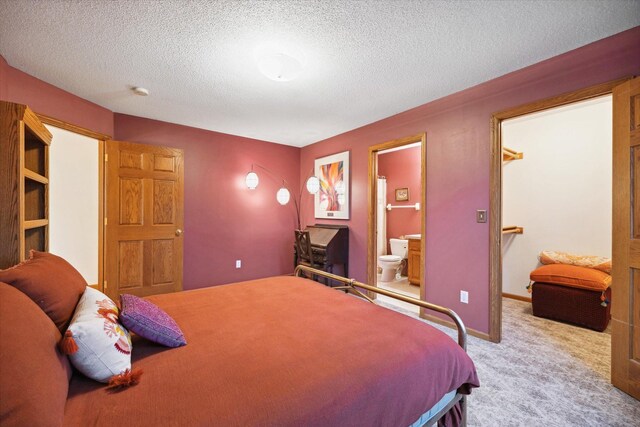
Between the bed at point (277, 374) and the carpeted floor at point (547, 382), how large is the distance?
23.2 inches

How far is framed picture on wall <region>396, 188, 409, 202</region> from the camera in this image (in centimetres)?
521

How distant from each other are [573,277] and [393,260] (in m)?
2.21

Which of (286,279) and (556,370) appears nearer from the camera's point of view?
(556,370)

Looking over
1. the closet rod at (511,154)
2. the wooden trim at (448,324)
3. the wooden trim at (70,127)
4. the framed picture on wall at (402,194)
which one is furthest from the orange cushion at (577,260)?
the wooden trim at (70,127)

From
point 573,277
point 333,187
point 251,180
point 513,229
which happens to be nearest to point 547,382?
point 573,277

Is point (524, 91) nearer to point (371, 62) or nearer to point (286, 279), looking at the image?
point (371, 62)

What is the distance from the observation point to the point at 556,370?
2051mm

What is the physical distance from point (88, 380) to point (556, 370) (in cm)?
285

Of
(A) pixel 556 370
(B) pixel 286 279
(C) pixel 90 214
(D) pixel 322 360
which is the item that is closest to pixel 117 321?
(D) pixel 322 360

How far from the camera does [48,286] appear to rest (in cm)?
106

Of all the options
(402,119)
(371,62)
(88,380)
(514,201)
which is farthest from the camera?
(514,201)

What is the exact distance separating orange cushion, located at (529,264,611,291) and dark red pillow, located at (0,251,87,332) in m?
4.00

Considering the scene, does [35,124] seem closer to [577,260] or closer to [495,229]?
[495,229]

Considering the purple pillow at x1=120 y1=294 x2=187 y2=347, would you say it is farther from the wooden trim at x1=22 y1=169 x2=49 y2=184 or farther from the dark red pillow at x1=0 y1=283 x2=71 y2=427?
the wooden trim at x1=22 y1=169 x2=49 y2=184
